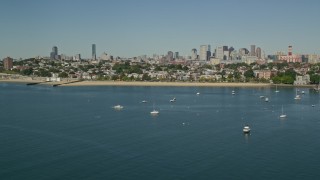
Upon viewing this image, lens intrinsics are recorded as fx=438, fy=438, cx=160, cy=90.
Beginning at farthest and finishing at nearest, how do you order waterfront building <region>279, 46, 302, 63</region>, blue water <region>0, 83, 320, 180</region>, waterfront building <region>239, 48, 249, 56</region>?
waterfront building <region>239, 48, 249, 56</region> → waterfront building <region>279, 46, 302, 63</region> → blue water <region>0, 83, 320, 180</region>

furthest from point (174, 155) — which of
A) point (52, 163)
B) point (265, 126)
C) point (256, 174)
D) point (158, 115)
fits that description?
point (158, 115)

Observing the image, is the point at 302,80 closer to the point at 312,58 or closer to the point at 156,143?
the point at 156,143

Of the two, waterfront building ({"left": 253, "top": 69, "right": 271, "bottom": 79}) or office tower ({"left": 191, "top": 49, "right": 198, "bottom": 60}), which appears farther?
office tower ({"left": 191, "top": 49, "right": 198, "bottom": 60})

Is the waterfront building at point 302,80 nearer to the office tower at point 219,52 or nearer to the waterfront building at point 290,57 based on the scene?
the waterfront building at point 290,57

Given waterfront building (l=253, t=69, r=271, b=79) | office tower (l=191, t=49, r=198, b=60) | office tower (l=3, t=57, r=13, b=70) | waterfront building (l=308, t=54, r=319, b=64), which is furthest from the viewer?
office tower (l=191, t=49, r=198, b=60)

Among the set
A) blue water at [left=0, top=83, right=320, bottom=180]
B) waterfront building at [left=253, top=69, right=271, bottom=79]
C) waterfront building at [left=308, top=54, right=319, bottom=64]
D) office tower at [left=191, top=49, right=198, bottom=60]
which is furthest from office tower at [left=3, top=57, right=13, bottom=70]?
office tower at [left=191, top=49, right=198, bottom=60]

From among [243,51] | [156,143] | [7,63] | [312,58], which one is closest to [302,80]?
[156,143]

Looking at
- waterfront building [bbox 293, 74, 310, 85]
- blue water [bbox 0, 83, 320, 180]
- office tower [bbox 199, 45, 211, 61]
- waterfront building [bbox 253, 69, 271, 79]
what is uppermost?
office tower [bbox 199, 45, 211, 61]

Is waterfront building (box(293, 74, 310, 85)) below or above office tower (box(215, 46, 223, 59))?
below

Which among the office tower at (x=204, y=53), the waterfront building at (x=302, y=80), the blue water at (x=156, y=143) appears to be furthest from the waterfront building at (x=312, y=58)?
the blue water at (x=156, y=143)

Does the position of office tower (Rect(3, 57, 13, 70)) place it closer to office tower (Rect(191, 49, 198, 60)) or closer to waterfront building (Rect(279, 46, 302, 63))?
waterfront building (Rect(279, 46, 302, 63))
